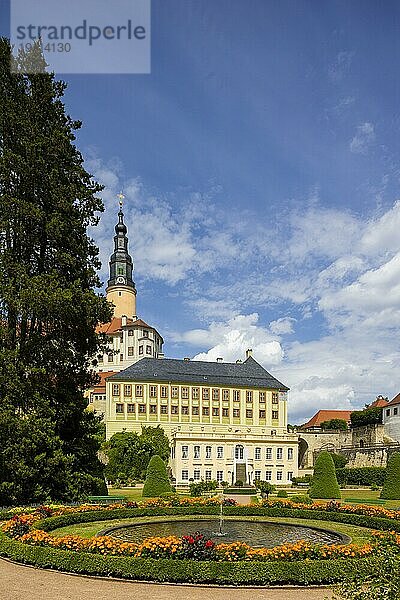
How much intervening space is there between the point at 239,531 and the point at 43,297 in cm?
1115

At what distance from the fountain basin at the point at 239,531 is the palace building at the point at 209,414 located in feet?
126

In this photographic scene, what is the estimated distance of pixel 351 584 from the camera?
20.1 feet

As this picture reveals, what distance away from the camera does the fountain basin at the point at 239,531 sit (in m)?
16.9

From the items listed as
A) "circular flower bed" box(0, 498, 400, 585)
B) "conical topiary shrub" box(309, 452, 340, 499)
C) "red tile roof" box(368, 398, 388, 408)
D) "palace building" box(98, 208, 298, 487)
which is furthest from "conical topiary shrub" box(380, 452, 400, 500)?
"red tile roof" box(368, 398, 388, 408)

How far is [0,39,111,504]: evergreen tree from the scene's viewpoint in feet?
75.1

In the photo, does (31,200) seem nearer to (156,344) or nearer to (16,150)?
(16,150)

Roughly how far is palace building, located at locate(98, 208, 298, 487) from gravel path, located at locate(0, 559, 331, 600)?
47.9 m

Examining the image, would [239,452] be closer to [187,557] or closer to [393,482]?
[393,482]

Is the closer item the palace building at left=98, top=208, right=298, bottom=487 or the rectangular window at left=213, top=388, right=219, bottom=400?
the palace building at left=98, top=208, right=298, bottom=487

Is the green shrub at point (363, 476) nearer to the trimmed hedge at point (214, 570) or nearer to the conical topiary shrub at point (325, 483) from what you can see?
the conical topiary shrub at point (325, 483)

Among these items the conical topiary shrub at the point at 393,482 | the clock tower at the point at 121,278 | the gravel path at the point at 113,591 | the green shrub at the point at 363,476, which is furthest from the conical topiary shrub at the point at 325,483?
the clock tower at the point at 121,278

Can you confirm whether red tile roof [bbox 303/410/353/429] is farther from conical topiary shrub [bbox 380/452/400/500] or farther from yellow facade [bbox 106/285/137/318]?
conical topiary shrub [bbox 380/452/400/500]

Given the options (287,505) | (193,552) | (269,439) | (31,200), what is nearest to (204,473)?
(269,439)

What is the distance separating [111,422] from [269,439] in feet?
61.4
